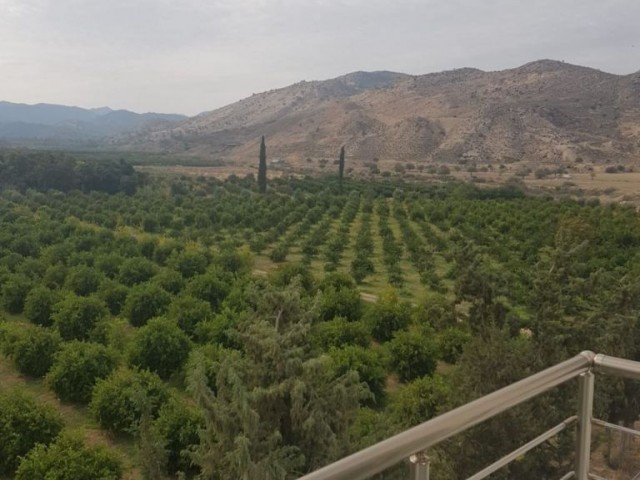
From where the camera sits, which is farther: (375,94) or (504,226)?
A: (375,94)

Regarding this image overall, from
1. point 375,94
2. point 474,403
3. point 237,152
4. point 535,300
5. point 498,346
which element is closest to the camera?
point 474,403

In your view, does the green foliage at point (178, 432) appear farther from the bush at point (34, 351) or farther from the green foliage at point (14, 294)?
the green foliage at point (14, 294)

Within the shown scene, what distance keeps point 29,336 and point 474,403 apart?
49.3 ft

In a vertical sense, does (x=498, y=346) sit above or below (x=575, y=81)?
below

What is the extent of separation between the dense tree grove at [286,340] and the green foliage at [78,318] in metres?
0.04

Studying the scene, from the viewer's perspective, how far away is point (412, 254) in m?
30.3

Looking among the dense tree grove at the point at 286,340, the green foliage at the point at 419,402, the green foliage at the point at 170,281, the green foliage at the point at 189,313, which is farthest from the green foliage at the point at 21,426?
the green foliage at the point at 170,281

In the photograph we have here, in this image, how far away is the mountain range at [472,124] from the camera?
3246 inches

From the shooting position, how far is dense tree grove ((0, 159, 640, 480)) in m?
7.53

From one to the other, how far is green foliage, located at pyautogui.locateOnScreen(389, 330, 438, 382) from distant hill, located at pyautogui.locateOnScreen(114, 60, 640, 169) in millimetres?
69631

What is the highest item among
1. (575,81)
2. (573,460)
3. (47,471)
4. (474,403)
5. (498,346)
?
(575,81)

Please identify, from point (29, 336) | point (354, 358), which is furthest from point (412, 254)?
point (29, 336)

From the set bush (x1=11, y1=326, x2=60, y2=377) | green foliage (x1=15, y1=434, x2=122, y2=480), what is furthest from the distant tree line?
green foliage (x1=15, y1=434, x2=122, y2=480)

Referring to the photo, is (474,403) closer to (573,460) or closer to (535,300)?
(573,460)
